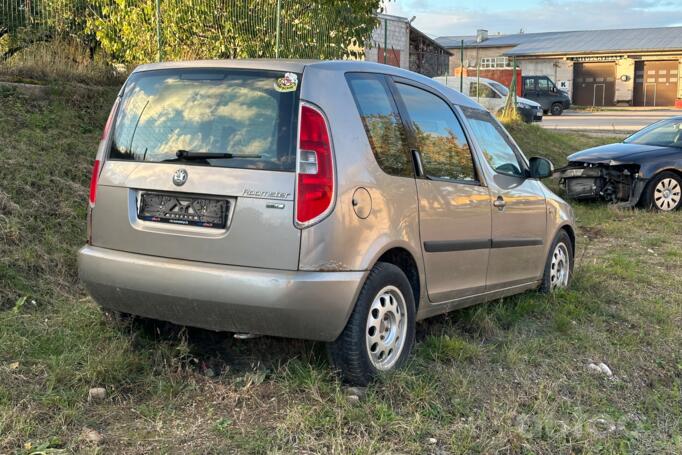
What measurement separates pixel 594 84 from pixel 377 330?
4780 cm

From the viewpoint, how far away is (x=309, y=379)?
3.75 m

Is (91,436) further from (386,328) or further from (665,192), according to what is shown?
→ (665,192)

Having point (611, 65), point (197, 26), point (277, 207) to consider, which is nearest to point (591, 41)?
point (611, 65)

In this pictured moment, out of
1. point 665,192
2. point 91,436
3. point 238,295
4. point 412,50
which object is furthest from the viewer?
point 412,50

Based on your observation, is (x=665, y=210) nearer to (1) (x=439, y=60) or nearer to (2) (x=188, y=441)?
(2) (x=188, y=441)

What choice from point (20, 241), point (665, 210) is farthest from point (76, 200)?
point (665, 210)

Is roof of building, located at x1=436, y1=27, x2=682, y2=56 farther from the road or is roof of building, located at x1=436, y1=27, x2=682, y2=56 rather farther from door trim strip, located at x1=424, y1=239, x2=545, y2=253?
door trim strip, located at x1=424, y1=239, x2=545, y2=253

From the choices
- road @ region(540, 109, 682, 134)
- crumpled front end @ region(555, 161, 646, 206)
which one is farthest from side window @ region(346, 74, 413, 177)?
road @ region(540, 109, 682, 134)

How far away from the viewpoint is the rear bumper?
11.3ft

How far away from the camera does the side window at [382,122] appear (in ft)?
12.9

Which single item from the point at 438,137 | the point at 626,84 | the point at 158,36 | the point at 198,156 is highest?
the point at 626,84

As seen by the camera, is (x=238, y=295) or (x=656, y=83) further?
(x=656, y=83)

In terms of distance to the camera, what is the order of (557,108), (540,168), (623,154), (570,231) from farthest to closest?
(557,108) → (623,154) → (570,231) → (540,168)

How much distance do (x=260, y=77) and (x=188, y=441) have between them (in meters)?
1.86
